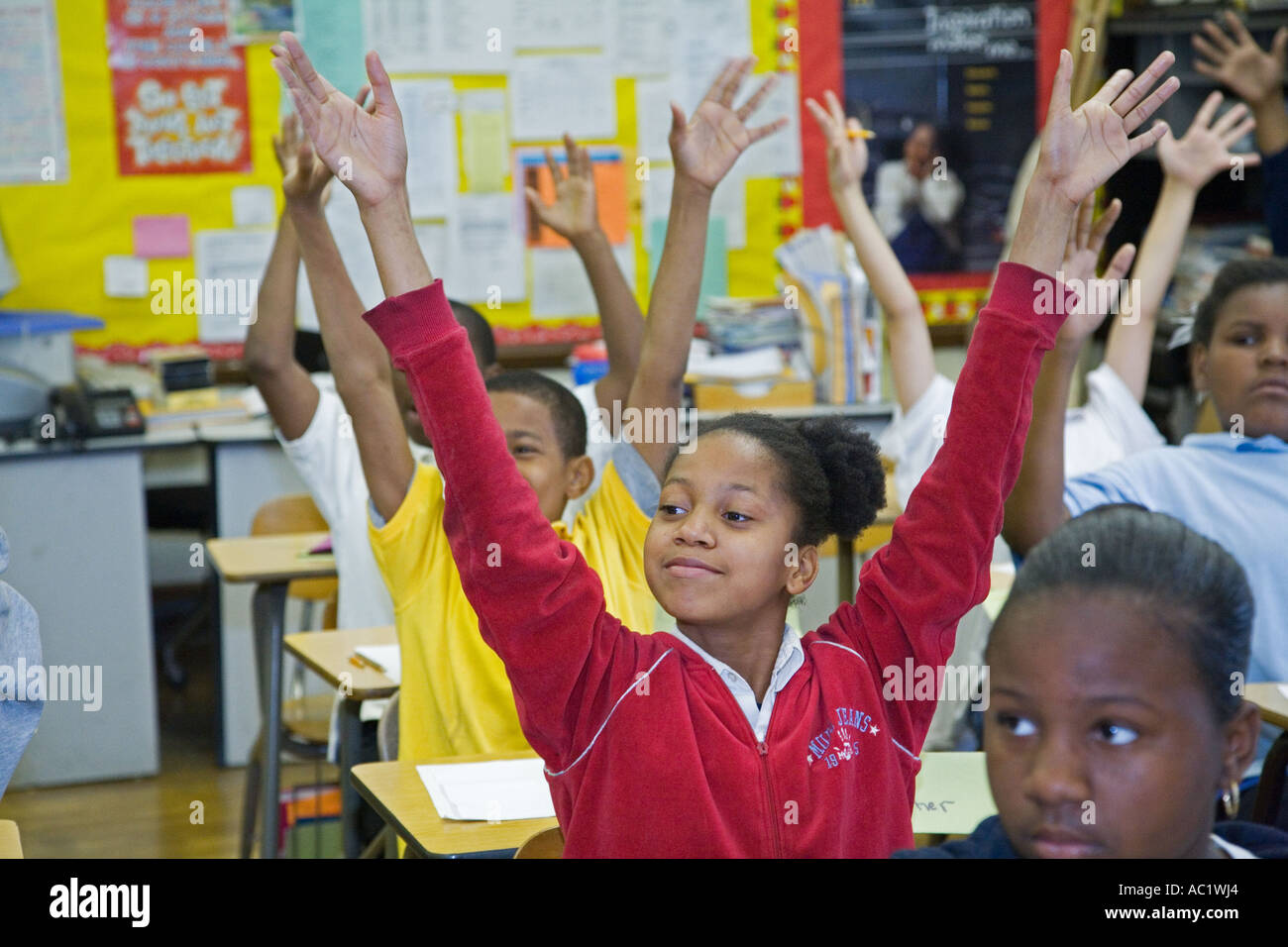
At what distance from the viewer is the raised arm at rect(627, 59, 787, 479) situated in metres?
1.66

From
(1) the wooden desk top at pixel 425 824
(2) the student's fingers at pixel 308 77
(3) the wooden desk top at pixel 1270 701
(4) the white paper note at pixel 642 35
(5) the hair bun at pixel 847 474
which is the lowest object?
(1) the wooden desk top at pixel 425 824

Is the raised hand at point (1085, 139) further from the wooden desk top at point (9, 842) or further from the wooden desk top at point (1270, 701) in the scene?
the wooden desk top at point (9, 842)

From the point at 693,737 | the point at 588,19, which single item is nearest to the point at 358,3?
the point at 588,19

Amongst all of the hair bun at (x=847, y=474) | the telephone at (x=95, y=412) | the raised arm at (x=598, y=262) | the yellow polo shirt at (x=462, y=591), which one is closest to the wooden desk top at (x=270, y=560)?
the telephone at (x=95, y=412)

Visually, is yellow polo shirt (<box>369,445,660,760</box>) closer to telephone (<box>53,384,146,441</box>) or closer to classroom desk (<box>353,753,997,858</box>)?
classroom desk (<box>353,753,997,858</box>)

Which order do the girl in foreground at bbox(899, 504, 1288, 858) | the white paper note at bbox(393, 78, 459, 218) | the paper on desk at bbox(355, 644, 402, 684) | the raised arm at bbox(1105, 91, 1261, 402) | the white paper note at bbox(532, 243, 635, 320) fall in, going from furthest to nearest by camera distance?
the white paper note at bbox(532, 243, 635, 320), the white paper note at bbox(393, 78, 459, 218), the raised arm at bbox(1105, 91, 1261, 402), the paper on desk at bbox(355, 644, 402, 684), the girl in foreground at bbox(899, 504, 1288, 858)

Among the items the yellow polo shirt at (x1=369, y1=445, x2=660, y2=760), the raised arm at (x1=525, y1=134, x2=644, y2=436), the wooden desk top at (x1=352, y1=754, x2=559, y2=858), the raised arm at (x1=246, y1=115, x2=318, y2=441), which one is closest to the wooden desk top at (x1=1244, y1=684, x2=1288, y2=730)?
the yellow polo shirt at (x1=369, y1=445, x2=660, y2=760)

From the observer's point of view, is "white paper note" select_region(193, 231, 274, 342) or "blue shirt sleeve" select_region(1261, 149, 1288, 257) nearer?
"blue shirt sleeve" select_region(1261, 149, 1288, 257)

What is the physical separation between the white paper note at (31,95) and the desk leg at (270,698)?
2180mm

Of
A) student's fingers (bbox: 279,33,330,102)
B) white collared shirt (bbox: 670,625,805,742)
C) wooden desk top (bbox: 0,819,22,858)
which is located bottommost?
wooden desk top (bbox: 0,819,22,858)

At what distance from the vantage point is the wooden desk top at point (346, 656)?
7.50 feet

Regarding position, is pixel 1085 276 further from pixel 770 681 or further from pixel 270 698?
pixel 270 698
